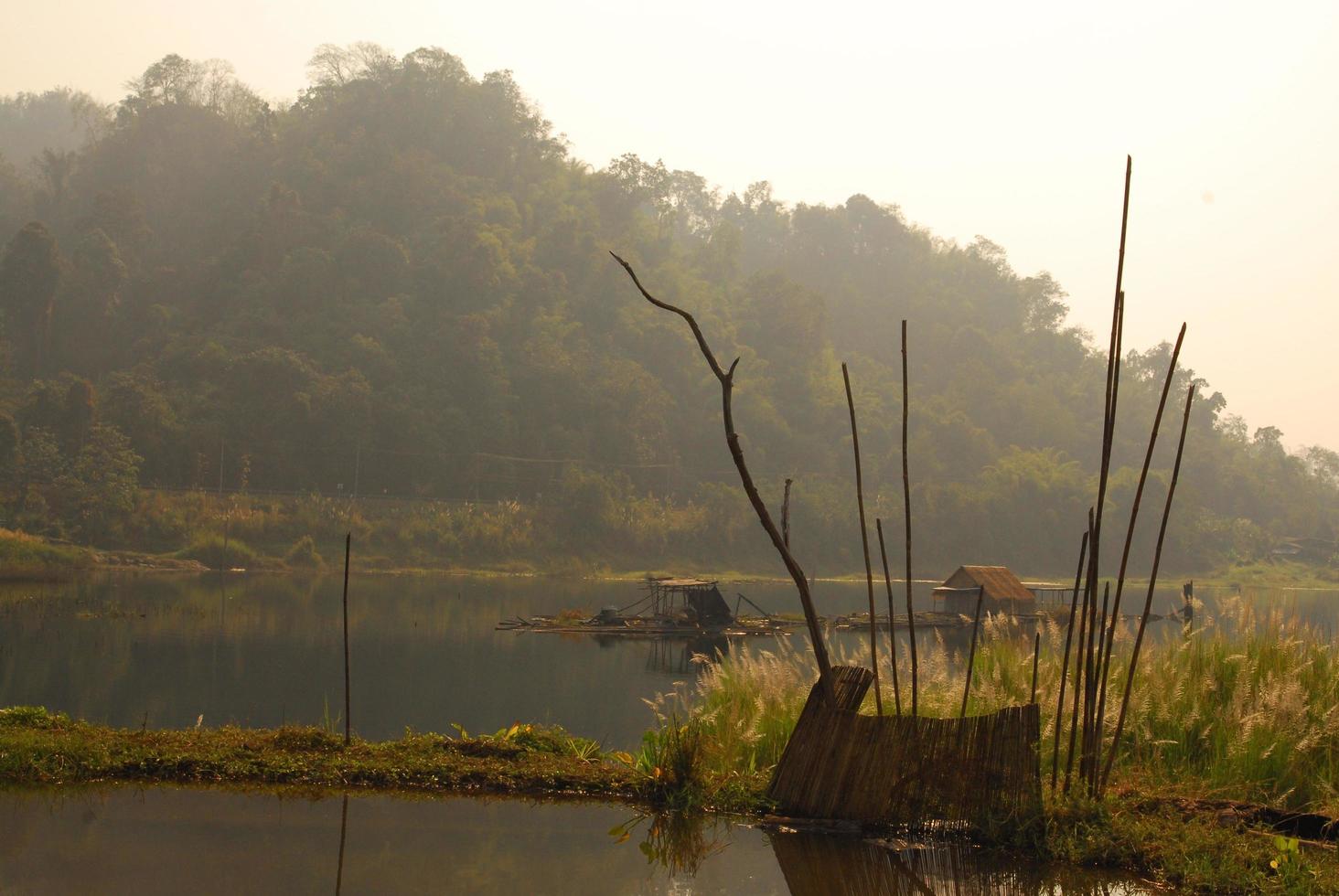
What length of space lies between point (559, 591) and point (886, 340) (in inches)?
2537

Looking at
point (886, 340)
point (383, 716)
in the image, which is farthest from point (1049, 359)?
point (383, 716)

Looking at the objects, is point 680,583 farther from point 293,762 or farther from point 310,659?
point 293,762

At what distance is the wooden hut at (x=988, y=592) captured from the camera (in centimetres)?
3753

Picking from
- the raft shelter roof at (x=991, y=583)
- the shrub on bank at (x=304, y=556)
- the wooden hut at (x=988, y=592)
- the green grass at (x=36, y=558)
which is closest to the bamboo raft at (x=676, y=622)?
the wooden hut at (x=988, y=592)

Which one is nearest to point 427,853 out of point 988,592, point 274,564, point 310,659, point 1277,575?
point 310,659

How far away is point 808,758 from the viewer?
28.8 feet

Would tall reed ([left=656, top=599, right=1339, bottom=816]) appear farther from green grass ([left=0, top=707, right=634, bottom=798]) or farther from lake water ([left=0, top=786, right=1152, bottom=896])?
lake water ([left=0, top=786, right=1152, bottom=896])

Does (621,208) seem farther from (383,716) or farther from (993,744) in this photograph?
(993,744)

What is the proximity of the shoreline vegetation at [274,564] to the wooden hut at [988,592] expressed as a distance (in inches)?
502

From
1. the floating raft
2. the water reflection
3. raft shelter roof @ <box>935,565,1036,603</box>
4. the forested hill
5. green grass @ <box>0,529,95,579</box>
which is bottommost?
green grass @ <box>0,529,95,579</box>

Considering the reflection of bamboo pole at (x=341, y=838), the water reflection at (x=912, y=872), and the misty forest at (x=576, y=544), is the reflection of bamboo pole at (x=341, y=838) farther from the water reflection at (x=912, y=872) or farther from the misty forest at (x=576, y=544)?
the water reflection at (x=912, y=872)

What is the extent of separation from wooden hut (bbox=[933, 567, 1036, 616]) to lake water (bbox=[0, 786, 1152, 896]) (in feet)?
96.9

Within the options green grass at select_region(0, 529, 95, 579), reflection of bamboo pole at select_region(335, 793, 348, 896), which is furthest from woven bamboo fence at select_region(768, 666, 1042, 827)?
green grass at select_region(0, 529, 95, 579)

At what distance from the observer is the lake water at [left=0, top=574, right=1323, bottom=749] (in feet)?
56.2
